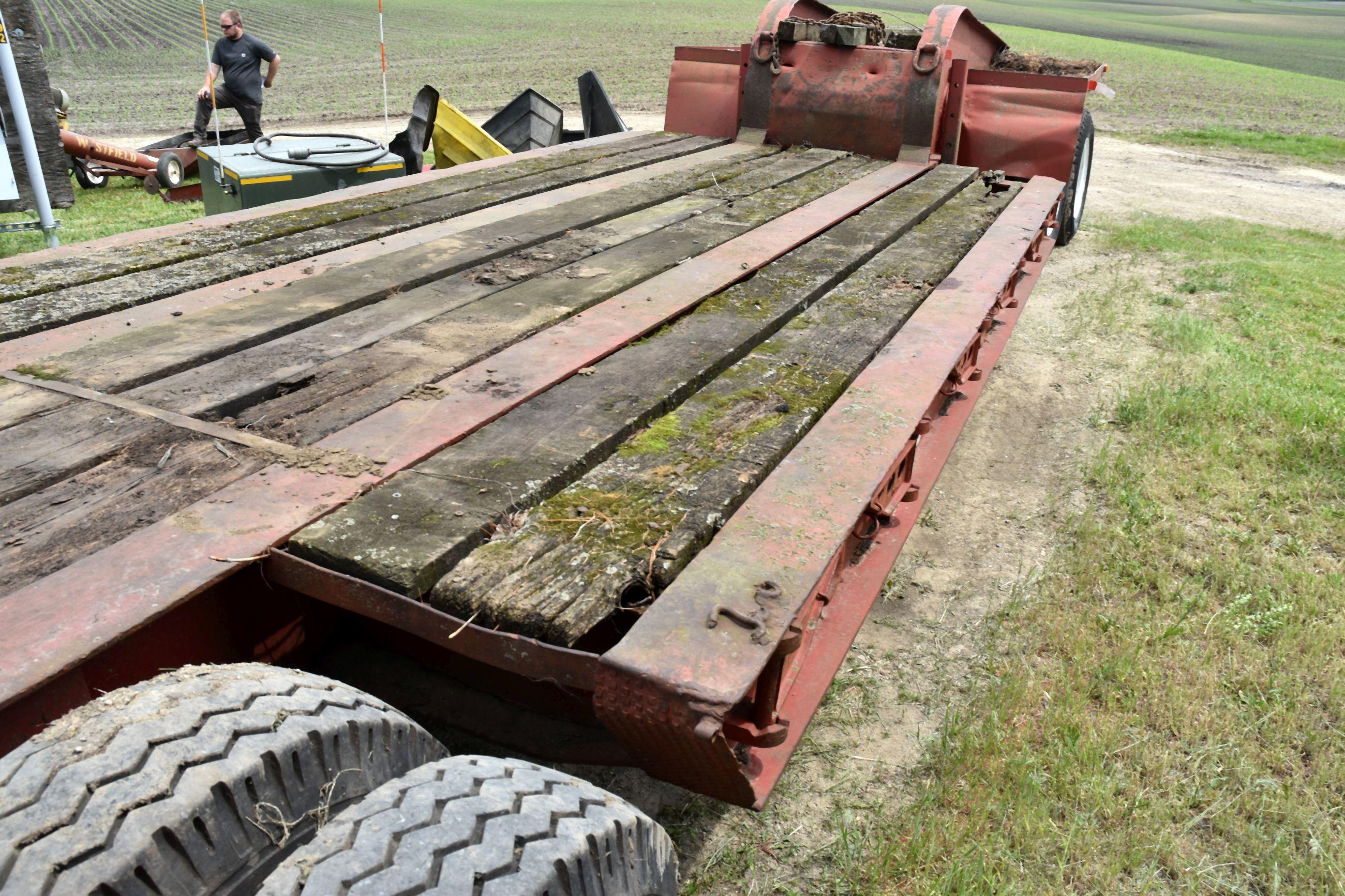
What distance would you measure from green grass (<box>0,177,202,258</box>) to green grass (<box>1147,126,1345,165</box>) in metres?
14.1

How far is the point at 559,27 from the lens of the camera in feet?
114

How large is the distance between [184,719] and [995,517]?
322cm

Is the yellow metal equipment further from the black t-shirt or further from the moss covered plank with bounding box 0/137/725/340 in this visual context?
the moss covered plank with bounding box 0/137/725/340

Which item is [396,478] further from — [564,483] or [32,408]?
[32,408]

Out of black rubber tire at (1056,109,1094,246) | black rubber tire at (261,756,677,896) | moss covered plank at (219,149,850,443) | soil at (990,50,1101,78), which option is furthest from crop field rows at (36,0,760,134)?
black rubber tire at (261,756,677,896)

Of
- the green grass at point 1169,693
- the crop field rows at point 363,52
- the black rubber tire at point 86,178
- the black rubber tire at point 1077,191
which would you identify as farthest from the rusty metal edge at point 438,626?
the crop field rows at point 363,52

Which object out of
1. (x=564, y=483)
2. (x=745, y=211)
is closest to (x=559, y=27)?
(x=745, y=211)

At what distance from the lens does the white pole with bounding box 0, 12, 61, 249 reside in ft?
18.4

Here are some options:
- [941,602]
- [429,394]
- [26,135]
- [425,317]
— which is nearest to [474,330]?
[425,317]

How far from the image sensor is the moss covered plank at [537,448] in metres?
1.61

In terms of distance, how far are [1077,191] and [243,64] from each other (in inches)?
301

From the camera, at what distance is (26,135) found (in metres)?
5.86

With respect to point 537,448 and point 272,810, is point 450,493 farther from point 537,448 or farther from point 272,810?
point 272,810

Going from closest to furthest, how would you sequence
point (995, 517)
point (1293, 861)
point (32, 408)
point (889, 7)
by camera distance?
point (32, 408) < point (1293, 861) < point (995, 517) < point (889, 7)
